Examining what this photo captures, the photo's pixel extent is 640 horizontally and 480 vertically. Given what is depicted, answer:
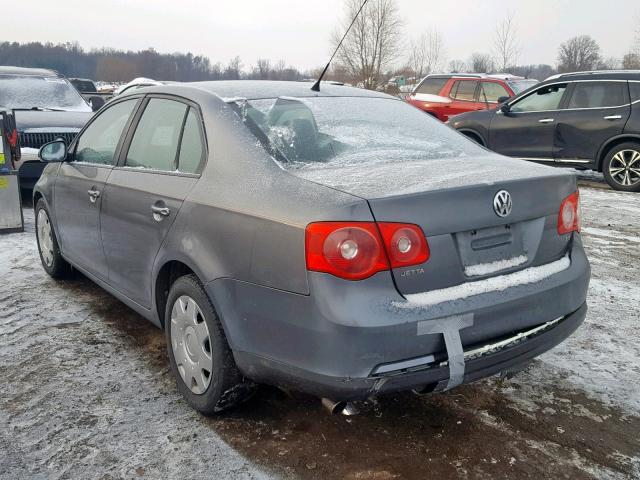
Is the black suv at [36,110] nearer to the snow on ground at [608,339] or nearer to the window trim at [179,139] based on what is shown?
the window trim at [179,139]

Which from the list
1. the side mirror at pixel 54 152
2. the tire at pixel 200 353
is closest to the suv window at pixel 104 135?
the side mirror at pixel 54 152

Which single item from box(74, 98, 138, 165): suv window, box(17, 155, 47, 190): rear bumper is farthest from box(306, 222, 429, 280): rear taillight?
box(17, 155, 47, 190): rear bumper

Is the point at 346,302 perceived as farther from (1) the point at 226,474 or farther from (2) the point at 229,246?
(1) the point at 226,474

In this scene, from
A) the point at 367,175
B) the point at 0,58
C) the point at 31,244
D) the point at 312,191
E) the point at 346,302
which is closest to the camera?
the point at 346,302

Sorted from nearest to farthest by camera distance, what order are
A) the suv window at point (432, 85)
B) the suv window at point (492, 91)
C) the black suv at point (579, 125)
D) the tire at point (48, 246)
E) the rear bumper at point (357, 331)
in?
the rear bumper at point (357, 331) → the tire at point (48, 246) → the black suv at point (579, 125) → the suv window at point (492, 91) → the suv window at point (432, 85)

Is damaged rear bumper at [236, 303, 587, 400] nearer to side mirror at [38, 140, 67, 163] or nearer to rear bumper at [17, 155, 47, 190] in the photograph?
side mirror at [38, 140, 67, 163]

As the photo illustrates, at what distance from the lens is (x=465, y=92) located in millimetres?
13547

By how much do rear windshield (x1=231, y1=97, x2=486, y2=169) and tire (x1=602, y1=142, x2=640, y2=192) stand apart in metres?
6.44

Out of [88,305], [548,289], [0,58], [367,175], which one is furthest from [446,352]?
[0,58]

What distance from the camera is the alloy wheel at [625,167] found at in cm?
874

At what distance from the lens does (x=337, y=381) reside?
221 cm

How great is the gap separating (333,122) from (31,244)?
168 inches

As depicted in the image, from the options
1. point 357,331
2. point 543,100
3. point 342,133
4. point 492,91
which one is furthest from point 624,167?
point 357,331

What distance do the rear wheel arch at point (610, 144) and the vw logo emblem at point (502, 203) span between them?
289 inches
